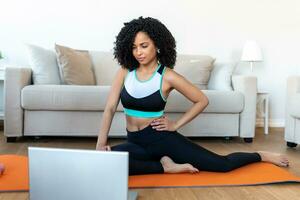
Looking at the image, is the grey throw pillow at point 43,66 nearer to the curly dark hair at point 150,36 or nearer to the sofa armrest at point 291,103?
the curly dark hair at point 150,36

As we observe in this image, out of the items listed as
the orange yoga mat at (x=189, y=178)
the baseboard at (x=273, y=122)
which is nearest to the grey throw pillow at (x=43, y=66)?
the orange yoga mat at (x=189, y=178)

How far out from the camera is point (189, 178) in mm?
1804

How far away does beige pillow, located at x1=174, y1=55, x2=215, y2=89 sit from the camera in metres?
3.50

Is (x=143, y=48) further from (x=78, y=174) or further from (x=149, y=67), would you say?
(x=78, y=174)

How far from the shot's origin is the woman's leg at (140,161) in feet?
5.97

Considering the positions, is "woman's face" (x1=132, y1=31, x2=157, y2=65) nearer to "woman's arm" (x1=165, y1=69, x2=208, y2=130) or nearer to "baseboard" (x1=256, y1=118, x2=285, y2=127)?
"woman's arm" (x1=165, y1=69, x2=208, y2=130)

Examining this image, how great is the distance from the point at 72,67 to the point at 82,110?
46 cm

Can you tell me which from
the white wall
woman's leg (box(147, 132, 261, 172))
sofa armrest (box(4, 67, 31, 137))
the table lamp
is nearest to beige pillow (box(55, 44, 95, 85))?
sofa armrest (box(4, 67, 31, 137))

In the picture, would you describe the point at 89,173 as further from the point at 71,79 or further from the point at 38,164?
the point at 71,79

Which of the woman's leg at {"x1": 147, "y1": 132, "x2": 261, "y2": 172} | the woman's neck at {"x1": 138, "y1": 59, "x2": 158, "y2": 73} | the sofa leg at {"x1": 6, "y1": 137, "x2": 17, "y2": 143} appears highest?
the woman's neck at {"x1": 138, "y1": 59, "x2": 158, "y2": 73}

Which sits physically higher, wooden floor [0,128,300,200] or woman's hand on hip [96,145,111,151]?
woman's hand on hip [96,145,111,151]

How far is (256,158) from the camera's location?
2109 millimetres

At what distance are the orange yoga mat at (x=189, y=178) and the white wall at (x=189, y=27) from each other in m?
2.06

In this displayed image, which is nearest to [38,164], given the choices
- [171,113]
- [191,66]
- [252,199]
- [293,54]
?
[252,199]
